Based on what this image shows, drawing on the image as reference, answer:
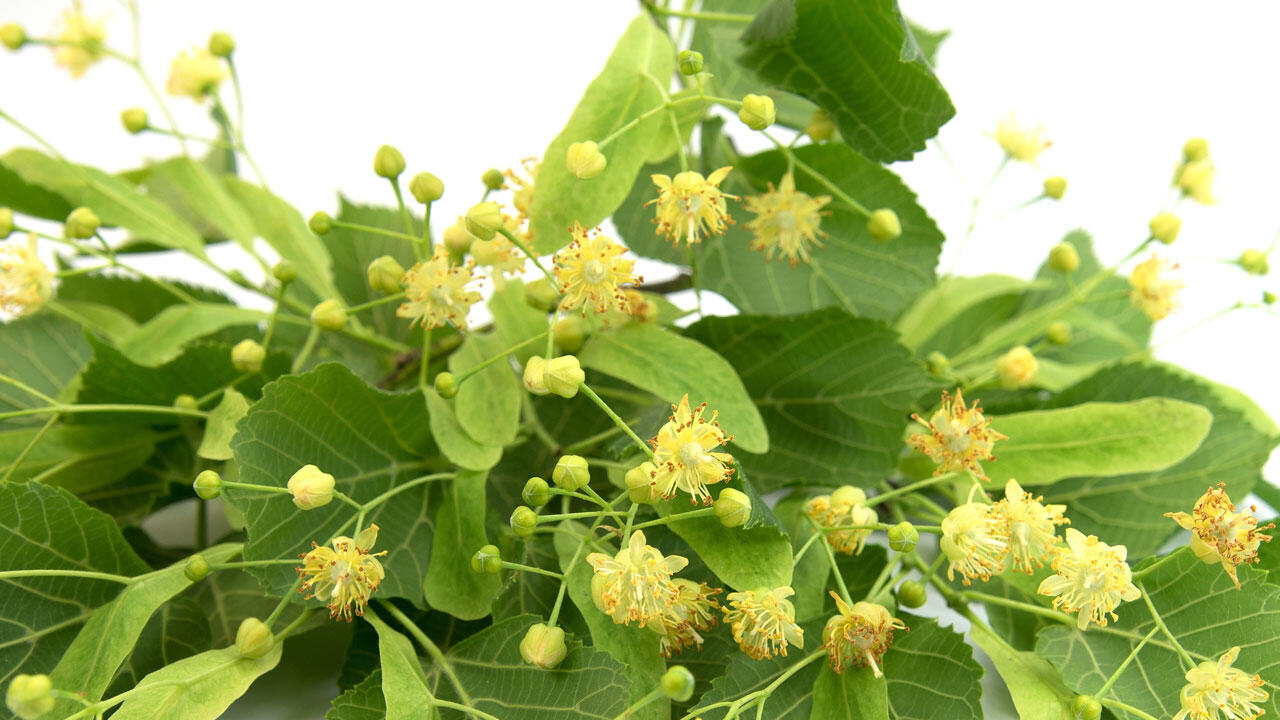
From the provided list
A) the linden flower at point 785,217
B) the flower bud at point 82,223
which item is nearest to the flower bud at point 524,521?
the linden flower at point 785,217

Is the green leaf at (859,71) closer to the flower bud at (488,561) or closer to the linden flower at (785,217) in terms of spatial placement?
the linden flower at (785,217)

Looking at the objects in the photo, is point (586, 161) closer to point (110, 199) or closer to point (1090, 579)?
point (1090, 579)

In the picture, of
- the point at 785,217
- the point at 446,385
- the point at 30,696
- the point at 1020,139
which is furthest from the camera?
the point at 1020,139

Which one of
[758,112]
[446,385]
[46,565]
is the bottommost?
[46,565]

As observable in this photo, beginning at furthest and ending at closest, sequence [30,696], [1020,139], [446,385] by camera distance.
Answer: [1020,139] → [446,385] → [30,696]

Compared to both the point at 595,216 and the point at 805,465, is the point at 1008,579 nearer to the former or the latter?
the point at 805,465

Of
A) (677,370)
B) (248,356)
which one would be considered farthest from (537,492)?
(248,356)
